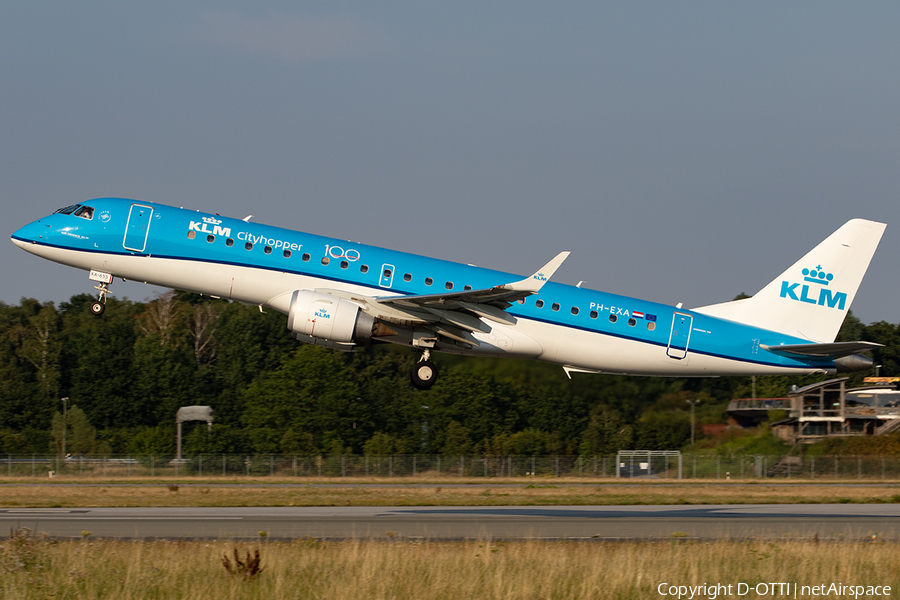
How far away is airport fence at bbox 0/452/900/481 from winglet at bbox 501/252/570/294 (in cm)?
3022

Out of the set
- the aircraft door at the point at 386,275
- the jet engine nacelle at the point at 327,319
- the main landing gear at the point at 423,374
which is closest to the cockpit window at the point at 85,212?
the jet engine nacelle at the point at 327,319

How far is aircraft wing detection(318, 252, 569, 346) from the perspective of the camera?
2522 cm

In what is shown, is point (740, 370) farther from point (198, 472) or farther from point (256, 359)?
point (256, 359)

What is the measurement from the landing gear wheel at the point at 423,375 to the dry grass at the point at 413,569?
8.54m

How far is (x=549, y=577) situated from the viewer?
51.5 feet

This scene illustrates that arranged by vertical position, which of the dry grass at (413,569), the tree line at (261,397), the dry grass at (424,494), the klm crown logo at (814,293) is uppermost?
the klm crown logo at (814,293)

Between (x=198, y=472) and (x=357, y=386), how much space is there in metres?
20.9

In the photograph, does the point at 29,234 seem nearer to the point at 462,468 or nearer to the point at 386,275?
the point at 386,275

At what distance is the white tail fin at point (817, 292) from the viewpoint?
Answer: 30.9 m

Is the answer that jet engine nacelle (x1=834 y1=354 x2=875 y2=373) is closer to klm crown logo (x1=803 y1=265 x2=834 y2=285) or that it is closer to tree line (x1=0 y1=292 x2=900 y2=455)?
klm crown logo (x1=803 y1=265 x2=834 y2=285)

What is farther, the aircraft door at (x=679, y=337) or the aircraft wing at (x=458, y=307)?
the aircraft door at (x=679, y=337)

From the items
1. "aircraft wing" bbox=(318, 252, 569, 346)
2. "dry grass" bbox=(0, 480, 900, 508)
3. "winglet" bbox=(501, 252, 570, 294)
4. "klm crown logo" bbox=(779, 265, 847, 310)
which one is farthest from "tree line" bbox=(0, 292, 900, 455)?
"winglet" bbox=(501, 252, 570, 294)

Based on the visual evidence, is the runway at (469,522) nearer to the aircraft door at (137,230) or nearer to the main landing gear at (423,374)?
the main landing gear at (423,374)

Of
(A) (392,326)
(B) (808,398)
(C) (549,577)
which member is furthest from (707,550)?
(B) (808,398)
